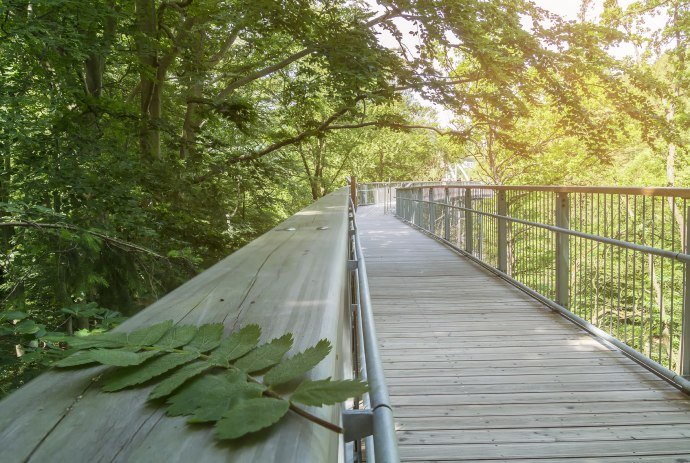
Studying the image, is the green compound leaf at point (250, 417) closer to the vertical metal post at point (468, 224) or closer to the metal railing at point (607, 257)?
the metal railing at point (607, 257)

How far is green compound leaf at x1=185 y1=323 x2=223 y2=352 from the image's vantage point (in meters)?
0.69

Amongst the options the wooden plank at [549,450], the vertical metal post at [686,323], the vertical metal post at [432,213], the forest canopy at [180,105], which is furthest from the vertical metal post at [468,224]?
the wooden plank at [549,450]

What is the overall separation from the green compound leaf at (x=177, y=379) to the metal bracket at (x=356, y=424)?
0.18m

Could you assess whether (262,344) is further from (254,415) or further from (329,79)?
(329,79)

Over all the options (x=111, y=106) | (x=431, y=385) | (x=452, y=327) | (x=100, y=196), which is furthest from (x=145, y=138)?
(x=431, y=385)

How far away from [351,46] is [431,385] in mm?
6500

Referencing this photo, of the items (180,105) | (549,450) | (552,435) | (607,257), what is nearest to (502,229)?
(607,257)

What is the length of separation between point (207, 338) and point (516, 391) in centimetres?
A: 326

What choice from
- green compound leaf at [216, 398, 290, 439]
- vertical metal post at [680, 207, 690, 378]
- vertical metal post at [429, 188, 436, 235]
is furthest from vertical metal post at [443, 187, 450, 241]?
green compound leaf at [216, 398, 290, 439]

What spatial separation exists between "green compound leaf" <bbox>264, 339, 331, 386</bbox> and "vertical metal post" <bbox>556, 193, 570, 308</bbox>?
4.92 m

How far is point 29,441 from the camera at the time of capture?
480 mm

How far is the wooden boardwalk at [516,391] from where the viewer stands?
9.33ft

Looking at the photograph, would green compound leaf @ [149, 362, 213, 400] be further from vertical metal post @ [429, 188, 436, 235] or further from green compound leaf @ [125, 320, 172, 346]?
vertical metal post @ [429, 188, 436, 235]

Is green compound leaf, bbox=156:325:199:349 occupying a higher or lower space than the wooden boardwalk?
higher
